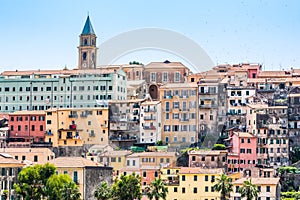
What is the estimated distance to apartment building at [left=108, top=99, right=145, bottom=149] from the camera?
3209 inches

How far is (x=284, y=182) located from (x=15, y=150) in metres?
24.2

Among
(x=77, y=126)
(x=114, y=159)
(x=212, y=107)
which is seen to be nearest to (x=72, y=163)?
(x=114, y=159)

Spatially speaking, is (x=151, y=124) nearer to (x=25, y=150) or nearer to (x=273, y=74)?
(x=25, y=150)

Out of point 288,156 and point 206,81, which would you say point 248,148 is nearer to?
point 288,156

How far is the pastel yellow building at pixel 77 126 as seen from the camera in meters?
80.0

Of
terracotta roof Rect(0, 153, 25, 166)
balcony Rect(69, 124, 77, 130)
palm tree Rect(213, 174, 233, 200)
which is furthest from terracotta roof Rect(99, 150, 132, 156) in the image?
palm tree Rect(213, 174, 233, 200)

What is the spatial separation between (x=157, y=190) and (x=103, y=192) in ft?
15.8

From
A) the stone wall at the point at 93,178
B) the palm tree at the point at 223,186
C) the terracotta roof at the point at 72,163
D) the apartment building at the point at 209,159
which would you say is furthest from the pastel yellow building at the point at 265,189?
the terracotta roof at the point at 72,163

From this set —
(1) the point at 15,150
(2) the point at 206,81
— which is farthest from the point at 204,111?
(1) the point at 15,150

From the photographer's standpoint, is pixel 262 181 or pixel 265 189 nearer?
pixel 265 189

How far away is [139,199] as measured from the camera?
61094mm

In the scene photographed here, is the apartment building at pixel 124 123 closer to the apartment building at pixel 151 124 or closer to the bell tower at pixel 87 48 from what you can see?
the apartment building at pixel 151 124

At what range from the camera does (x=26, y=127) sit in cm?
8194

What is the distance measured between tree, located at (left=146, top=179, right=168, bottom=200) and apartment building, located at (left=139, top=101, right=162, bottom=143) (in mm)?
16598
